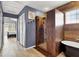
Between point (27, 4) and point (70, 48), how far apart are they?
1009mm

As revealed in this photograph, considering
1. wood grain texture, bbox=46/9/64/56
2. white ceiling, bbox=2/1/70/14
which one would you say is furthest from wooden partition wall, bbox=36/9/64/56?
white ceiling, bbox=2/1/70/14

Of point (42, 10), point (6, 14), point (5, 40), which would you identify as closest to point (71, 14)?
point (42, 10)

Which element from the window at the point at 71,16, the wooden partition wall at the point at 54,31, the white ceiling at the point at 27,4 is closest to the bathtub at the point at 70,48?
the wooden partition wall at the point at 54,31

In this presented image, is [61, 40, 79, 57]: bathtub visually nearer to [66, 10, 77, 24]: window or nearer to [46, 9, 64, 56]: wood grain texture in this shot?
[46, 9, 64, 56]: wood grain texture

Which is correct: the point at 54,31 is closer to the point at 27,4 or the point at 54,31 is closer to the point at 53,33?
the point at 53,33

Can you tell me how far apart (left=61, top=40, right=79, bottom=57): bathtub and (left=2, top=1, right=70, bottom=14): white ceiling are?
2.07ft

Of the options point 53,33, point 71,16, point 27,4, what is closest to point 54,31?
point 53,33

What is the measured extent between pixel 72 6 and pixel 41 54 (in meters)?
0.94

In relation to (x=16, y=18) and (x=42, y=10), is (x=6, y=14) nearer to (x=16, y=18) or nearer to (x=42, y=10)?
(x=16, y=18)

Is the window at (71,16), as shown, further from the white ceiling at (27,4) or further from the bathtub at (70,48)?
the bathtub at (70,48)

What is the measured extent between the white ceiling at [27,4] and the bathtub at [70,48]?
0.63m

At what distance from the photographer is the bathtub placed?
1330 millimetres

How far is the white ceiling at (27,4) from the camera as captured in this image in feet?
4.46

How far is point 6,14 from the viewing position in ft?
4.49
